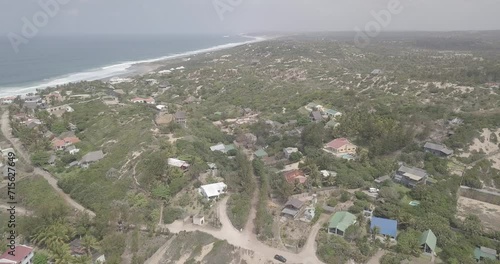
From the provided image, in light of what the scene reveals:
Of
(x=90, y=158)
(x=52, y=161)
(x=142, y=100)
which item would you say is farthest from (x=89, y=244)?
(x=142, y=100)

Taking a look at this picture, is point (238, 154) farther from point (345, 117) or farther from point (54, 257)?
point (54, 257)

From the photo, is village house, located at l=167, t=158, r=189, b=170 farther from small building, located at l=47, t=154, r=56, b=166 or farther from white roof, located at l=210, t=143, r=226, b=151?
small building, located at l=47, t=154, r=56, b=166

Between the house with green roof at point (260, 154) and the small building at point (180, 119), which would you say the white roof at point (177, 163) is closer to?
the house with green roof at point (260, 154)

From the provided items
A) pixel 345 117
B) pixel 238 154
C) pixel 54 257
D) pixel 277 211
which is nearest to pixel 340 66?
pixel 345 117

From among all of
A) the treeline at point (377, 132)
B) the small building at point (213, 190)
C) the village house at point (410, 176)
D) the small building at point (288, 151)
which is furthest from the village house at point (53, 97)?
the village house at point (410, 176)

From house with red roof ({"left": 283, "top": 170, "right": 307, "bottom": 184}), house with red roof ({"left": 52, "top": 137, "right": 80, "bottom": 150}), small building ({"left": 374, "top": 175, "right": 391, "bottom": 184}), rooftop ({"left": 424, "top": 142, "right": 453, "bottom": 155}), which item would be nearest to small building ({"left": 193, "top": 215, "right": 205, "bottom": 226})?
house with red roof ({"left": 283, "top": 170, "right": 307, "bottom": 184})

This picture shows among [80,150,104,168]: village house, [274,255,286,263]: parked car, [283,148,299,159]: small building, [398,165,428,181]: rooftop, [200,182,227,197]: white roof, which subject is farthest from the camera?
[283,148,299,159]: small building
